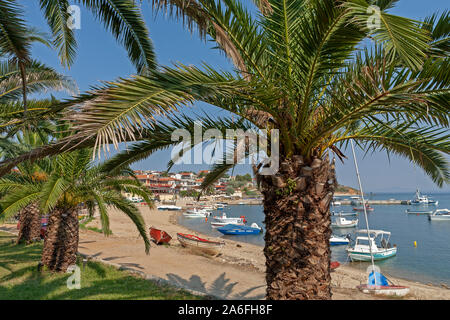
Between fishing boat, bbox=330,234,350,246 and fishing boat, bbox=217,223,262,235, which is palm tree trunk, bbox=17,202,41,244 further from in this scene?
fishing boat, bbox=330,234,350,246

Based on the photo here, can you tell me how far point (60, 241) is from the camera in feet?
28.4

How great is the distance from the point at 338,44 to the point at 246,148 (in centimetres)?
180

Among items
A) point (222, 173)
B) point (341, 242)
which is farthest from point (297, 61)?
point (341, 242)

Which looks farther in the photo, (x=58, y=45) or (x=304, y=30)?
(x=58, y=45)

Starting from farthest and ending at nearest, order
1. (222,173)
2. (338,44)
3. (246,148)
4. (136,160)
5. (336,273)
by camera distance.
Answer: (336,273) → (222,173) → (136,160) → (246,148) → (338,44)

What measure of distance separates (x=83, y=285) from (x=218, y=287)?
3.97 m

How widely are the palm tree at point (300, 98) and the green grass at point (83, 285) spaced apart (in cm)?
396

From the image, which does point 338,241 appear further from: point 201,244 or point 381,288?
point 381,288

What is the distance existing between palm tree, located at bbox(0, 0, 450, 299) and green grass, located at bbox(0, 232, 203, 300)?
3.96 m

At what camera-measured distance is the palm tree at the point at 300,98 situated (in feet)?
9.00

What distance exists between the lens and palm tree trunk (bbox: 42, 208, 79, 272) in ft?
28.1

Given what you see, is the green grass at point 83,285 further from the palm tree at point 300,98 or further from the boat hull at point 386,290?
the boat hull at point 386,290

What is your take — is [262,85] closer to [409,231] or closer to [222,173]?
[222,173]

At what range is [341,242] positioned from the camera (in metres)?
23.8
